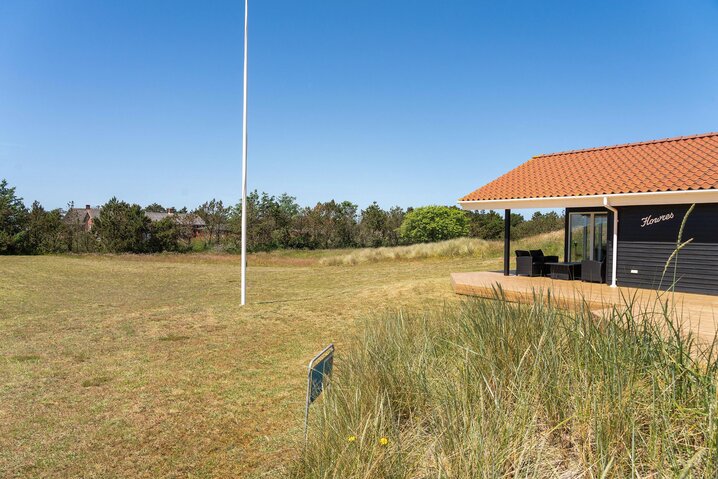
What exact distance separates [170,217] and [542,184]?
35961mm

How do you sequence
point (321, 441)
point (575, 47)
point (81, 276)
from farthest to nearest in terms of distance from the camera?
point (81, 276), point (575, 47), point (321, 441)

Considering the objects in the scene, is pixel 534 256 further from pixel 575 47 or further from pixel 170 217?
pixel 170 217

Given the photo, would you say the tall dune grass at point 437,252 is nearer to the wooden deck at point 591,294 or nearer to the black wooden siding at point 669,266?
the wooden deck at point 591,294

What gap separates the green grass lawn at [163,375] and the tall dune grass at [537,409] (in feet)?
3.23

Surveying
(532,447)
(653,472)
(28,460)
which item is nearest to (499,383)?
(532,447)

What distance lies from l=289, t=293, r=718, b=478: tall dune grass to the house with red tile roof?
7.25m

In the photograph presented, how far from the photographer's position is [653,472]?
2400mm

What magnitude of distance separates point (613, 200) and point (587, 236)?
9.47 ft

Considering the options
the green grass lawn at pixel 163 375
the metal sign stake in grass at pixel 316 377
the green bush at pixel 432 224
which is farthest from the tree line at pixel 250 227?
the metal sign stake in grass at pixel 316 377

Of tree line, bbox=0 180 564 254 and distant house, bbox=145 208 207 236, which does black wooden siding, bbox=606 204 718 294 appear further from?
distant house, bbox=145 208 207 236

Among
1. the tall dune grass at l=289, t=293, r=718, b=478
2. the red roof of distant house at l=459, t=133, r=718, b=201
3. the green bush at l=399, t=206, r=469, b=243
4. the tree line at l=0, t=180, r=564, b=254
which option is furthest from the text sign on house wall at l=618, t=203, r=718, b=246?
the green bush at l=399, t=206, r=469, b=243

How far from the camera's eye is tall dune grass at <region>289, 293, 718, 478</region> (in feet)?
8.12

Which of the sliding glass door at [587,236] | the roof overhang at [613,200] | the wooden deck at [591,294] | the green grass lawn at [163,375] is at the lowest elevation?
the green grass lawn at [163,375]

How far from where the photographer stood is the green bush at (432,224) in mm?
50375
